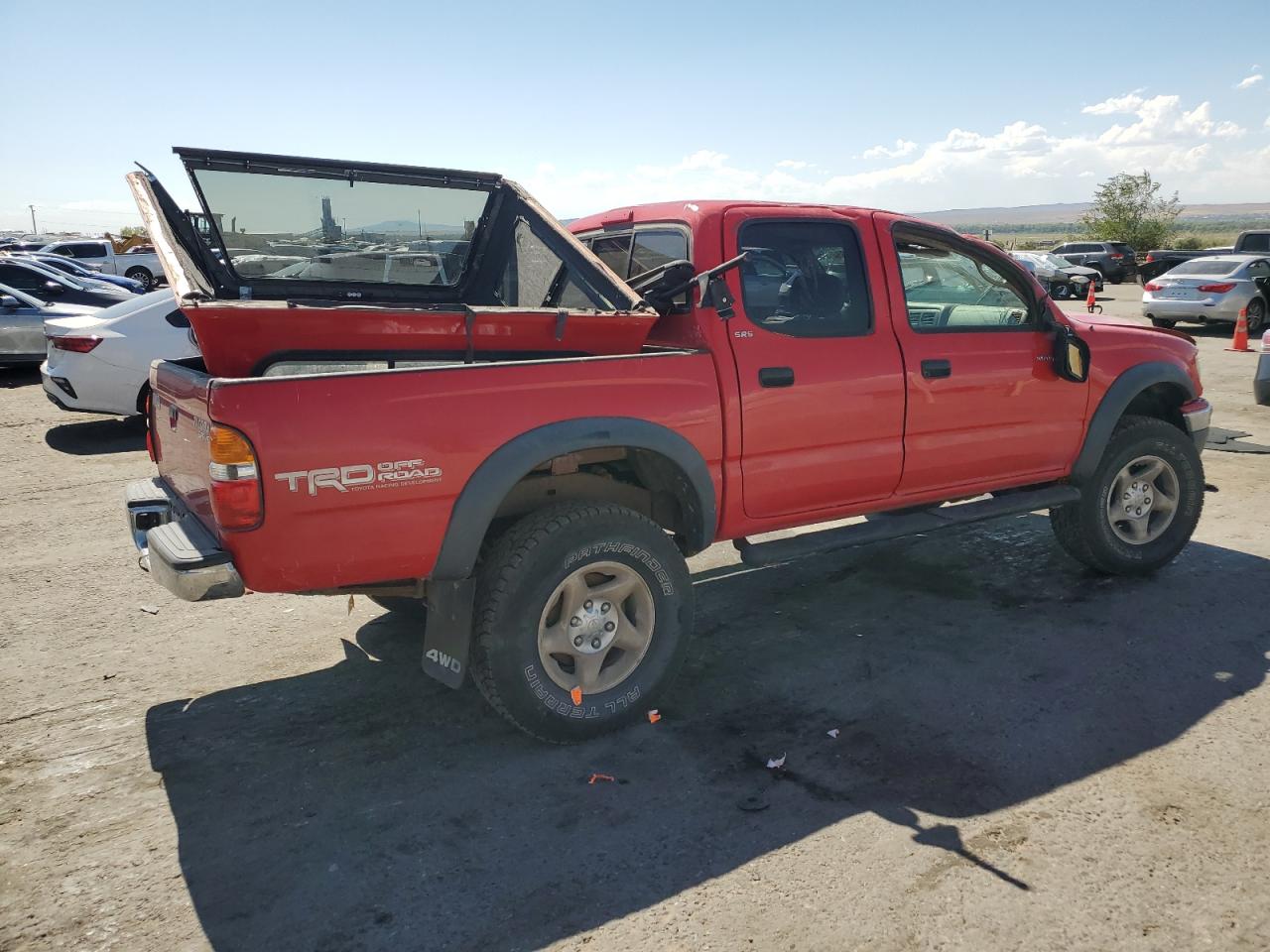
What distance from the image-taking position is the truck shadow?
113 inches

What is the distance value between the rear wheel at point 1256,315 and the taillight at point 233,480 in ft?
62.7

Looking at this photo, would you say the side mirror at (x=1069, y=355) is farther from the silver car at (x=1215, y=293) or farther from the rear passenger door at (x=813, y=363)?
the silver car at (x=1215, y=293)

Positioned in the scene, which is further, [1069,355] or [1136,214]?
[1136,214]

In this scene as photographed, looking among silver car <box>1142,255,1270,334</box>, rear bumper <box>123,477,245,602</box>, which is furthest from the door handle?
silver car <box>1142,255,1270,334</box>

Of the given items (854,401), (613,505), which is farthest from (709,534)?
(854,401)

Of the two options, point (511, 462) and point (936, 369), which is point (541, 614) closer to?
point (511, 462)

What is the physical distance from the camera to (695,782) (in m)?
3.44

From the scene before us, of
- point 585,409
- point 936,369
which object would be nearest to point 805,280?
point 936,369

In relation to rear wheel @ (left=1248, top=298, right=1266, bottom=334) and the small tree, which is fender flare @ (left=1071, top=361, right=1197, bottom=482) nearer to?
rear wheel @ (left=1248, top=298, right=1266, bottom=334)

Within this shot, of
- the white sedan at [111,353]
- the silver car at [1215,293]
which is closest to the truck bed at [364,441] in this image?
the white sedan at [111,353]

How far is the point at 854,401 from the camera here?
4371 millimetres

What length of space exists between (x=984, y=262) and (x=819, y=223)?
1112 millimetres

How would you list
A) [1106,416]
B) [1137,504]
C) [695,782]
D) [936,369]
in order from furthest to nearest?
[1137,504] < [1106,416] < [936,369] < [695,782]

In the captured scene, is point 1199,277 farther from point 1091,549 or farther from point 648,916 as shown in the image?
point 648,916
